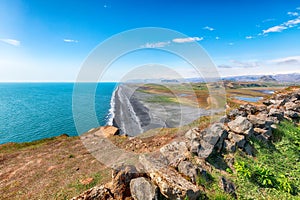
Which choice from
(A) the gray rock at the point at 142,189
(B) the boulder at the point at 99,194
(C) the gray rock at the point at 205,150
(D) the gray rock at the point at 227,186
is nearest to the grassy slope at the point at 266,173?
(D) the gray rock at the point at 227,186

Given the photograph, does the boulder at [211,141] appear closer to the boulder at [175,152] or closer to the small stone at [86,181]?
the boulder at [175,152]

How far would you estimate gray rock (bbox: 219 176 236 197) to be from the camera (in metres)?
7.20

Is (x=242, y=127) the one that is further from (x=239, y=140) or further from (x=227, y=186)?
(x=227, y=186)

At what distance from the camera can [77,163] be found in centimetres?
1311

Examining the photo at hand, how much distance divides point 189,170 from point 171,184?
1.64 m

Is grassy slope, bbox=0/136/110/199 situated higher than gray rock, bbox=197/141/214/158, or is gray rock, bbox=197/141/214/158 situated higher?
gray rock, bbox=197/141/214/158

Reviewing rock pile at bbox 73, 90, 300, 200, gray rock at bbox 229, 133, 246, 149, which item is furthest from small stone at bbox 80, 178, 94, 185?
gray rock at bbox 229, 133, 246, 149

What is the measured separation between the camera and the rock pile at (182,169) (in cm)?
629

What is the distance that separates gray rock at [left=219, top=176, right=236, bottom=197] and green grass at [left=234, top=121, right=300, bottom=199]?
0.27 metres

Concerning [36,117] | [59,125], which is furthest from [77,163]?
[36,117]

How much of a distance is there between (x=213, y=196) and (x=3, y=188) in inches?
513

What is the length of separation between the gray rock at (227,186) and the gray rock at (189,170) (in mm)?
1183

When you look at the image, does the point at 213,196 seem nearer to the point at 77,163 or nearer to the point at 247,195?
the point at 247,195

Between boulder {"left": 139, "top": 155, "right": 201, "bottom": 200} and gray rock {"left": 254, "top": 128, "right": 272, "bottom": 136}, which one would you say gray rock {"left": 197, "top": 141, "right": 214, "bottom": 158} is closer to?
boulder {"left": 139, "top": 155, "right": 201, "bottom": 200}
